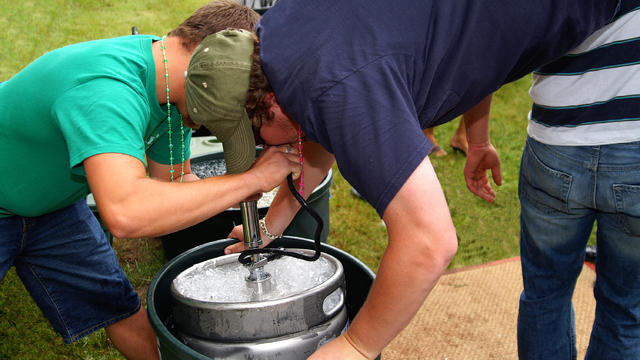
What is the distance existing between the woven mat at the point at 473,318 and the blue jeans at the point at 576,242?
0.58 meters

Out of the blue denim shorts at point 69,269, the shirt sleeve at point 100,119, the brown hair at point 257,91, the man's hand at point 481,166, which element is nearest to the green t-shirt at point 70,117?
the shirt sleeve at point 100,119

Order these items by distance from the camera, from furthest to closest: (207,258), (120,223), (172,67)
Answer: (207,258) → (172,67) → (120,223)

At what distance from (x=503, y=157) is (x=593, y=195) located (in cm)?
283

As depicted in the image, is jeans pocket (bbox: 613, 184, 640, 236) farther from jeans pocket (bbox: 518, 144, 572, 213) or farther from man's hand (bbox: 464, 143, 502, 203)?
man's hand (bbox: 464, 143, 502, 203)

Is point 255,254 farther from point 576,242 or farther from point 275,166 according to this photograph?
point 576,242

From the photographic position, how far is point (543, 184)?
129cm

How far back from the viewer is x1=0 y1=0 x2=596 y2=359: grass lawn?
80.8 inches

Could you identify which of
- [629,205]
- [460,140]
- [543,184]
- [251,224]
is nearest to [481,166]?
[543,184]

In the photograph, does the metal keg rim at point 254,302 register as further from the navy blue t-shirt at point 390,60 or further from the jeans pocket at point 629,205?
the jeans pocket at point 629,205

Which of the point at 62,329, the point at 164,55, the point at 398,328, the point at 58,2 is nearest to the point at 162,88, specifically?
the point at 164,55

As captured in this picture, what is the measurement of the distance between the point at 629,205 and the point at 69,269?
150 centimetres

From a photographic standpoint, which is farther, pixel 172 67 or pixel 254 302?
pixel 172 67

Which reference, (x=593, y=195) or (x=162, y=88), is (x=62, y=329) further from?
(x=593, y=195)

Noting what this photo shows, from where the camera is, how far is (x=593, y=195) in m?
1.18
